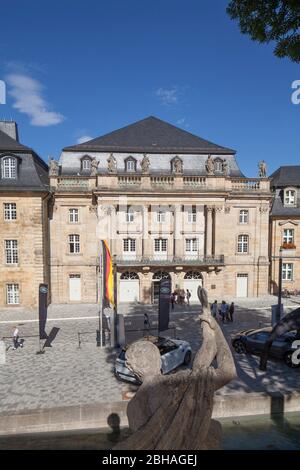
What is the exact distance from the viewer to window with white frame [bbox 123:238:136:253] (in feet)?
94.7

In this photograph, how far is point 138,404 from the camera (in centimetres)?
268

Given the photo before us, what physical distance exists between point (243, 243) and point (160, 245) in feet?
27.0

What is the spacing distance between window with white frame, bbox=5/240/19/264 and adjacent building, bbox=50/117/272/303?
3330 mm

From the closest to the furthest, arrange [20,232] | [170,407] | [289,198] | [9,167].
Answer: [170,407]
[20,232]
[9,167]
[289,198]

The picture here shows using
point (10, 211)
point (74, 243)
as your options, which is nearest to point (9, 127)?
point (10, 211)

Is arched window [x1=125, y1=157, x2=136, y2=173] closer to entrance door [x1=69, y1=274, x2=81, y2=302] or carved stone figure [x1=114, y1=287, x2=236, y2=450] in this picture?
entrance door [x1=69, y1=274, x2=81, y2=302]

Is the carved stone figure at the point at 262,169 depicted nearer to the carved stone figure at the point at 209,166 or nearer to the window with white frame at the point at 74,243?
the carved stone figure at the point at 209,166

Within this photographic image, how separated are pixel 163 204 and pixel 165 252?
446 centimetres

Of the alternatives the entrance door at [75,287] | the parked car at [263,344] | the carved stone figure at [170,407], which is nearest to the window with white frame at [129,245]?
the entrance door at [75,287]

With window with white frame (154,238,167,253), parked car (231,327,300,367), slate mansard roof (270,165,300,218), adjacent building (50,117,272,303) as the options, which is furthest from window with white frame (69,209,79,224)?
slate mansard roof (270,165,300,218)

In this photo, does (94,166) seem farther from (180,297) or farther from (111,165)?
(180,297)

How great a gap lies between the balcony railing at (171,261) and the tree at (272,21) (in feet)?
70.2

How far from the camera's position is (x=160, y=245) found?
29172 millimetres
